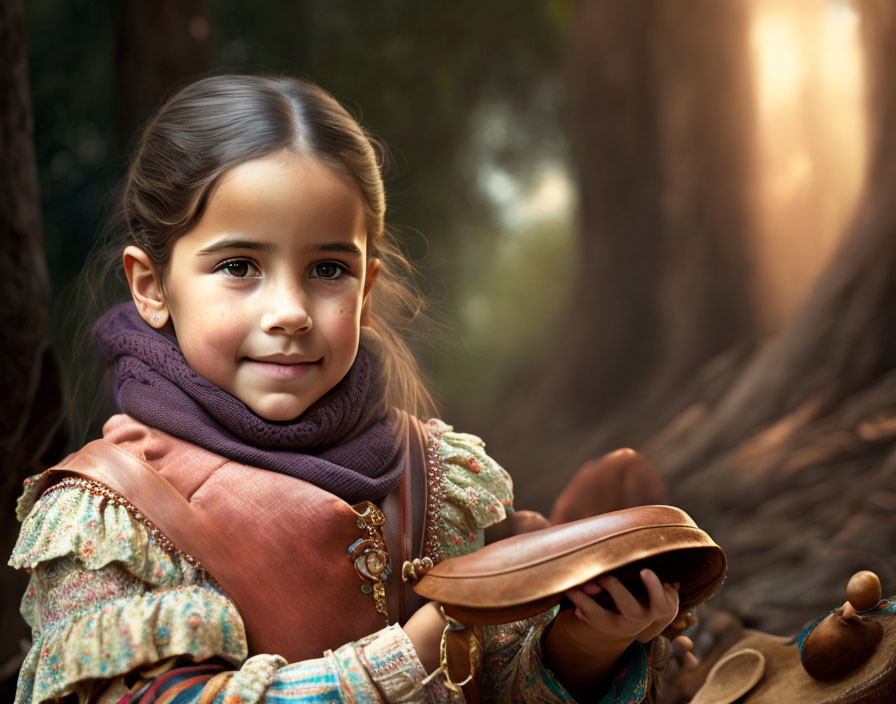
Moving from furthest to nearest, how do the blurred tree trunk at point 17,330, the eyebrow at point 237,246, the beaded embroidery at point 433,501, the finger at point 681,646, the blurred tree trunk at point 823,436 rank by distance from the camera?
the blurred tree trunk at point 823,436 → the blurred tree trunk at point 17,330 → the finger at point 681,646 → the beaded embroidery at point 433,501 → the eyebrow at point 237,246

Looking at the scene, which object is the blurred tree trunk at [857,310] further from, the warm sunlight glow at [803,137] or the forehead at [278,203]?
the forehead at [278,203]

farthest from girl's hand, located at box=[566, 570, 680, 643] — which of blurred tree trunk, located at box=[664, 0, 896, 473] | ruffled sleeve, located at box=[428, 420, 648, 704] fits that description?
blurred tree trunk, located at box=[664, 0, 896, 473]

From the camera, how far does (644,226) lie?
394 centimetres

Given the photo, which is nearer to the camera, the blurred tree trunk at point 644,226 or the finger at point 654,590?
the finger at point 654,590

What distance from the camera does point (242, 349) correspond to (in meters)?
1.08

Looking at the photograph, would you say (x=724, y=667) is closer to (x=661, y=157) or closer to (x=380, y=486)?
(x=380, y=486)

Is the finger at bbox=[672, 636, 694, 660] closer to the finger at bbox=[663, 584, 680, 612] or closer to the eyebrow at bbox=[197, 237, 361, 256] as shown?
the finger at bbox=[663, 584, 680, 612]

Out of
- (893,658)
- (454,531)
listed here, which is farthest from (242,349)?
(893,658)

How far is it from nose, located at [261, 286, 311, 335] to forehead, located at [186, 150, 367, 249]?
0.06m

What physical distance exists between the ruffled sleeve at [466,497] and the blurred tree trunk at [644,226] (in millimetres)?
2412

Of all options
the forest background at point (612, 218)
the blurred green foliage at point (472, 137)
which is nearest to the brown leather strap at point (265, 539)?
the forest background at point (612, 218)

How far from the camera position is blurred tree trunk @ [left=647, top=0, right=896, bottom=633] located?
246 centimetres

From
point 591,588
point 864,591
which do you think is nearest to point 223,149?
point 591,588

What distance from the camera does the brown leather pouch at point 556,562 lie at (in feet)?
3.12
